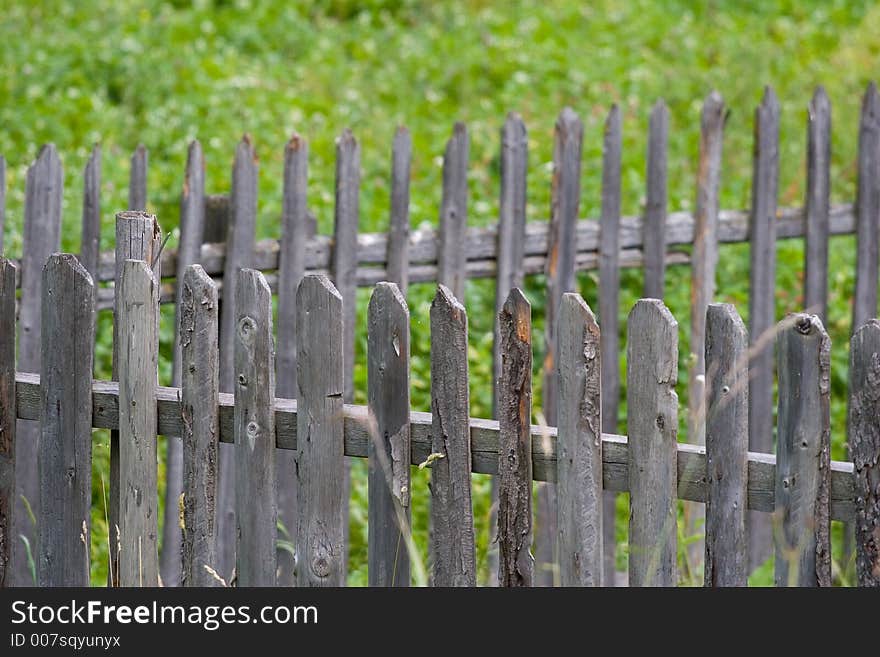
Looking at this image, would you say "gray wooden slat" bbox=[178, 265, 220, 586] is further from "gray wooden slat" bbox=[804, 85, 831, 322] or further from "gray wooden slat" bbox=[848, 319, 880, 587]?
"gray wooden slat" bbox=[804, 85, 831, 322]

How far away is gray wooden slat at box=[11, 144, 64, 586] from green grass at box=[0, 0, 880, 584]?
1372 millimetres

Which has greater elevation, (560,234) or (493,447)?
(560,234)

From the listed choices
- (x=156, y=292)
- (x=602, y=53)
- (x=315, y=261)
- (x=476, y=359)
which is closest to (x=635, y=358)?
(x=156, y=292)

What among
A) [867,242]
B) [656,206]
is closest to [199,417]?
[656,206]

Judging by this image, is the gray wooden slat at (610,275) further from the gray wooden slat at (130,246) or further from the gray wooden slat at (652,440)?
the gray wooden slat at (130,246)

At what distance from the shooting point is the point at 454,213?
411 centimetres

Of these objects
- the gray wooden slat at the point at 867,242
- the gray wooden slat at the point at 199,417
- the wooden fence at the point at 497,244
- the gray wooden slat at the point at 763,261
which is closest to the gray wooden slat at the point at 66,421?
the gray wooden slat at the point at 199,417

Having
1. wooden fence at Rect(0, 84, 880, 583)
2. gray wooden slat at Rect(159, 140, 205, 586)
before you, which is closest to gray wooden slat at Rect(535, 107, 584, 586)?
wooden fence at Rect(0, 84, 880, 583)

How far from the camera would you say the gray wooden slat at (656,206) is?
4266mm

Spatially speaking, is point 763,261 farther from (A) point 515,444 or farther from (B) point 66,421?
(B) point 66,421

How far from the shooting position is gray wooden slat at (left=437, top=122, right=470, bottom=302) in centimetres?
406

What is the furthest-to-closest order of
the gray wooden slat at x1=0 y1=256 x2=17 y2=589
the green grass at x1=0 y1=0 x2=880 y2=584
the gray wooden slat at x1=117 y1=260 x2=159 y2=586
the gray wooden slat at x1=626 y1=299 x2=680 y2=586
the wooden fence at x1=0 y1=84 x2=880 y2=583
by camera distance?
1. the green grass at x1=0 y1=0 x2=880 y2=584
2. the wooden fence at x1=0 y1=84 x2=880 y2=583
3. the gray wooden slat at x1=0 y1=256 x2=17 y2=589
4. the gray wooden slat at x1=117 y1=260 x2=159 y2=586
5. the gray wooden slat at x1=626 y1=299 x2=680 y2=586

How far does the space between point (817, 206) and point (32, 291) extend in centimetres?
282
